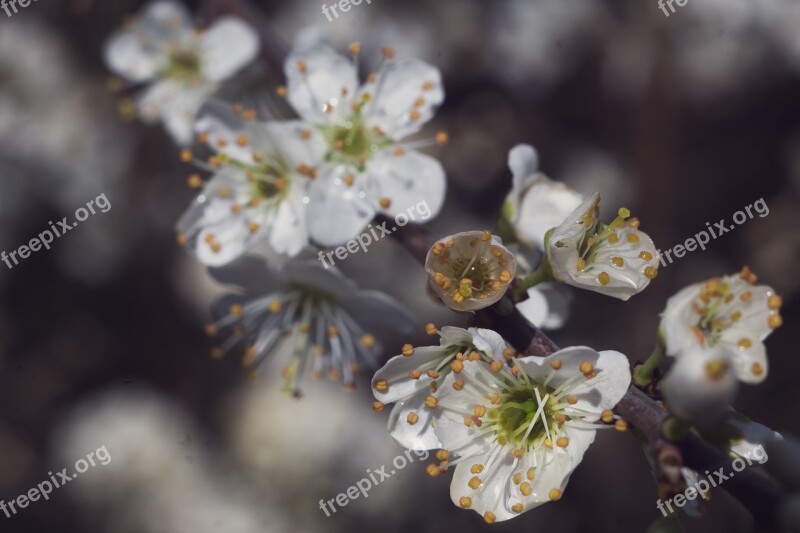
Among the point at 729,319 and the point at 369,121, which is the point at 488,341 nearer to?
the point at 729,319

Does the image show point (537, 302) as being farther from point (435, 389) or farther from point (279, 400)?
point (279, 400)

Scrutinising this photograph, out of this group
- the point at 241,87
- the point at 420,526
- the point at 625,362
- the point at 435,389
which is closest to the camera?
the point at 625,362

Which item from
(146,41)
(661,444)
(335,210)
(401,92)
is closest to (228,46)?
(146,41)

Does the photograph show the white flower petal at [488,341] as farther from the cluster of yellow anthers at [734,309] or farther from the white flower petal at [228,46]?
the white flower petal at [228,46]

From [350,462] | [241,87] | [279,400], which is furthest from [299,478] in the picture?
[241,87]

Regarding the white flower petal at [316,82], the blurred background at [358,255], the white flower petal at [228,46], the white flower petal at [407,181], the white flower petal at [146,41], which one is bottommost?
the blurred background at [358,255]

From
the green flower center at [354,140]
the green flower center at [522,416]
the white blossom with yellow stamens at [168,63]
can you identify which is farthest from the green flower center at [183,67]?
the green flower center at [522,416]

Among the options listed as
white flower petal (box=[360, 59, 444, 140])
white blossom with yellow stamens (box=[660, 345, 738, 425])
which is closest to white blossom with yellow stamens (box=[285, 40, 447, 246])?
white flower petal (box=[360, 59, 444, 140])
